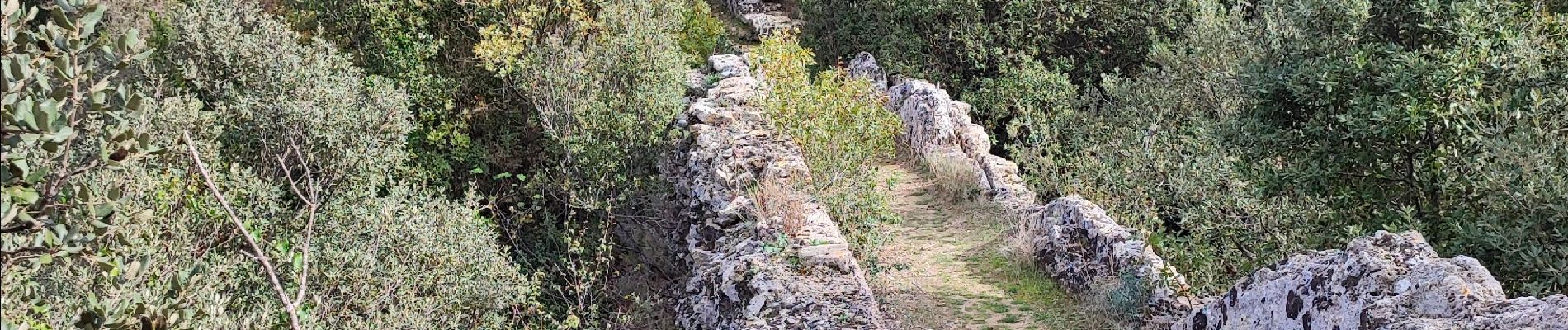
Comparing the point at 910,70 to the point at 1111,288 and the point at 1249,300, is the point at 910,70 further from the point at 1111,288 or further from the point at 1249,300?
the point at 1249,300

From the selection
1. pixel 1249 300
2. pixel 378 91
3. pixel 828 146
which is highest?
pixel 1249 300

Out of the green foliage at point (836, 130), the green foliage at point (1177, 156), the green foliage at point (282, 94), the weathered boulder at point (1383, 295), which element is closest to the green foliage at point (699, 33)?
the green foliage at point (1177, 156)

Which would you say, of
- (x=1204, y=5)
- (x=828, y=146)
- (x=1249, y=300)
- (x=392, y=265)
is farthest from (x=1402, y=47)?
(x=1204, y=5)

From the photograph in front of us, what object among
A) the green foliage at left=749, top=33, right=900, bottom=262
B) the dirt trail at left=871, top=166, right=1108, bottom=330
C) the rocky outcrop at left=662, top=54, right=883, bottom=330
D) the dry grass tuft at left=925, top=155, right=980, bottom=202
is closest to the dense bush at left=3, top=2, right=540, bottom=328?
Result: the rocky outcrop at left=662, top=54, right=883, bottom=330

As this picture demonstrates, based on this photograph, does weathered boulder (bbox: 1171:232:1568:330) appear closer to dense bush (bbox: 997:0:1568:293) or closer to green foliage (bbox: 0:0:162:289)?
dense bush (bbox: 997:0:1568:293)

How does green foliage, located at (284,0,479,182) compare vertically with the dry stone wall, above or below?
below

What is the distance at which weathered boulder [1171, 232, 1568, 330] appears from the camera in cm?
534

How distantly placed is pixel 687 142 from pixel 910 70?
303 inches

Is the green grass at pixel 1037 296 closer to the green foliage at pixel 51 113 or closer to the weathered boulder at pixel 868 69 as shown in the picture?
the green foliage at pixel 51 113

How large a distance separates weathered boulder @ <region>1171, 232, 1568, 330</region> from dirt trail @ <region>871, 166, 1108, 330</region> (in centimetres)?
244

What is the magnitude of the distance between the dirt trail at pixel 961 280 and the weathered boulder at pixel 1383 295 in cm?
244

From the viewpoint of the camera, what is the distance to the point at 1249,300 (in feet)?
22.3

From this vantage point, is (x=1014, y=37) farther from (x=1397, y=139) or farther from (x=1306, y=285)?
(x=1306, y=285)

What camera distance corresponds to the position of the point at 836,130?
12.6 metres
